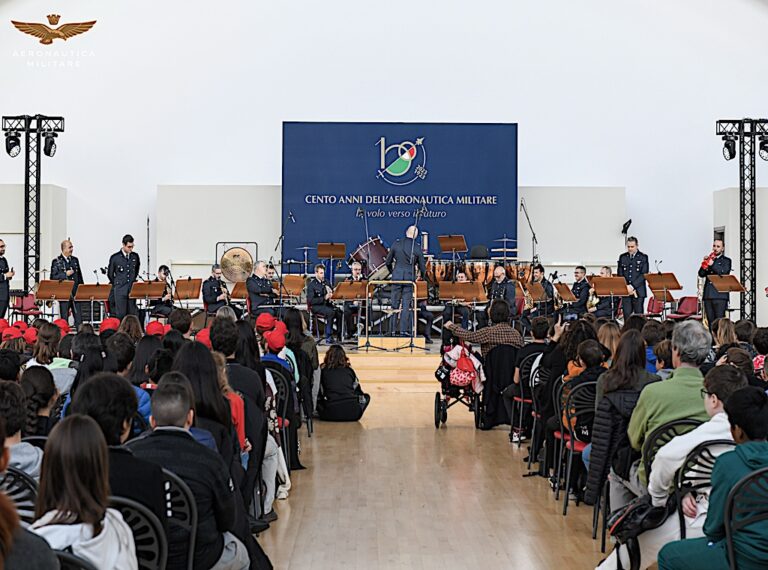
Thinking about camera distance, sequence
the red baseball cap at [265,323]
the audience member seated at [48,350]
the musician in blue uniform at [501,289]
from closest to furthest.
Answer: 1. the audience member seated at [48,350]
2. the red baseball cap at [265,323]
3. the musician in blue uniform at [501,289]

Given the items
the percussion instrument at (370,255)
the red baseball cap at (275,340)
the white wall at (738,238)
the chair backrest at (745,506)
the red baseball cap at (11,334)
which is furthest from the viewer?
the white wall at (738,238)

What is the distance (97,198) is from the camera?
17.9 meters

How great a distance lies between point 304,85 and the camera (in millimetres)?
17969

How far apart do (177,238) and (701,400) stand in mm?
13679

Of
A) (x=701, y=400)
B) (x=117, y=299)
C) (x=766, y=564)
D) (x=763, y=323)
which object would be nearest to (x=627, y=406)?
(x=701, y=400)

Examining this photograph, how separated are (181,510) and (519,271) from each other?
12660mm

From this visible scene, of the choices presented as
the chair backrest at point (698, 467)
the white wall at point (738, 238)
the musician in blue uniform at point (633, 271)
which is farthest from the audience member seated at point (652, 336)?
the white wall at point (738, 238)

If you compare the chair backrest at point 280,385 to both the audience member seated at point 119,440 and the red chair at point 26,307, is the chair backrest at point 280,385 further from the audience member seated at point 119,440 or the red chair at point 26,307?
the red chair at point 26,307

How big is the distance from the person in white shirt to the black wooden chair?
1 cm

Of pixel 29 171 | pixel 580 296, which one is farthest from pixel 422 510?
pixel 29 171

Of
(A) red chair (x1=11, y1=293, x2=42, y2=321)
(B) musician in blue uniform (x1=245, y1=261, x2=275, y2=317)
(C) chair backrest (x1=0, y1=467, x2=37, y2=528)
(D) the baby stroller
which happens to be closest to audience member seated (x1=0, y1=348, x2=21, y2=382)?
(C) chair backrest (x1=0, y1=467, x2=37, y2=528)

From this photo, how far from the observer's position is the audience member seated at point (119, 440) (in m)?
2.68

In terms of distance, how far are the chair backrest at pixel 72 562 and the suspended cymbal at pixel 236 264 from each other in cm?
1392

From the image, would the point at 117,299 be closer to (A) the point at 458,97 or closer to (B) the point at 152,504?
(A) the point at 458,97
